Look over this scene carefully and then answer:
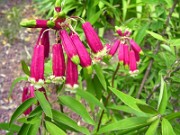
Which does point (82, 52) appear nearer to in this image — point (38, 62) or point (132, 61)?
point (38, 62)

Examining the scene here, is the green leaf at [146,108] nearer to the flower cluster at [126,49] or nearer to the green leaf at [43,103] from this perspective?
the green leaf at [43,103]

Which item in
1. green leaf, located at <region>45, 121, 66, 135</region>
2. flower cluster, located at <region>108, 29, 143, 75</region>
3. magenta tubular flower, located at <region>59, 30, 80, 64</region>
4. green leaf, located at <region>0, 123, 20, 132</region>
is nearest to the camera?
magenta tubular flower, located at <region>59, 30, 80, 64</region>

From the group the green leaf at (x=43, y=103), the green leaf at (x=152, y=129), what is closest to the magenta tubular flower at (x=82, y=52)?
the green leaf at (x=43, y=103)

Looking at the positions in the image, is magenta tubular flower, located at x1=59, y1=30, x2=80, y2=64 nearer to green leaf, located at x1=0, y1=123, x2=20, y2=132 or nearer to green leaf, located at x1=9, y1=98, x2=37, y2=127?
green leaf, located at x1=9, y1=98, x2=37, y2=127

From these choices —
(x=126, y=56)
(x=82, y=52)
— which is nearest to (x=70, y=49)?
(x=82, y=52)

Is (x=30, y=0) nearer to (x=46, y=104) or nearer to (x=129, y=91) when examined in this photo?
(x=129, y=91)

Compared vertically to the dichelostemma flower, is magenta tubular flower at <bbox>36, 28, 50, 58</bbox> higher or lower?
higher

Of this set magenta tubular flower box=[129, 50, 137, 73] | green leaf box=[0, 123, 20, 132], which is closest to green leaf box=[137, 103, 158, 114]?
magenta tubular flower box=[129, 50, 137, 73]

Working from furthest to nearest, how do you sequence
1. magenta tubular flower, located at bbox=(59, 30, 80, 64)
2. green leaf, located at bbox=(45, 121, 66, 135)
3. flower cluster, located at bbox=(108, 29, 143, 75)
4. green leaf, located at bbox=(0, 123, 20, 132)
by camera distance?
flower cluster, located at bbox=(108, 29, 143, 75)
green leaf, located at bbox=(0, 123, 20, 132)
green leaf, located at bbox=(45, 121, 66, 135)
magenta tubular flower, located at bbox=(59, 30, 80, 64)
